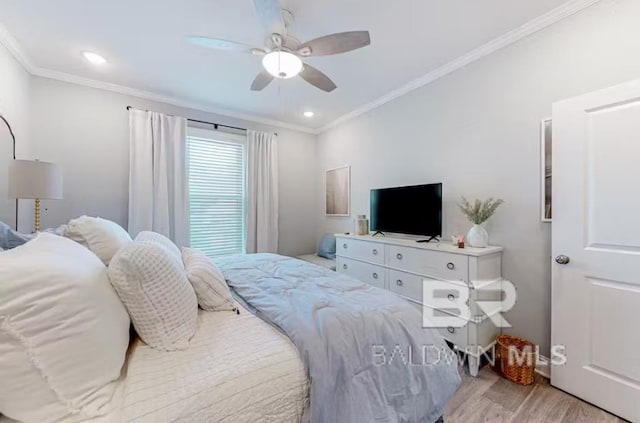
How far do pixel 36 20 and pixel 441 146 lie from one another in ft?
11.7

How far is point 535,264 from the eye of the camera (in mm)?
2080

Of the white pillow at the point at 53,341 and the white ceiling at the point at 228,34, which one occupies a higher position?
the white ceiling at the point at 228,34

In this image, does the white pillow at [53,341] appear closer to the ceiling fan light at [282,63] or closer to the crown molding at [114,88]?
the ceiling fan light at [282,63]

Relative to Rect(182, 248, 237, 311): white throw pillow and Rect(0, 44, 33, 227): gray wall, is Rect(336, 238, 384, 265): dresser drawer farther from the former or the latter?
Rect(0, 44, 33, 227): gray wall

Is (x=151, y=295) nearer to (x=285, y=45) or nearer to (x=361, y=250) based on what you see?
(x=285, y=45)

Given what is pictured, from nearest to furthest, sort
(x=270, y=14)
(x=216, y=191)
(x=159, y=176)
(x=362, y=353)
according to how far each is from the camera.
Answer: (x=362, y=353), (x=270, y=14), (x=159, y=176), (x=216, y=191)

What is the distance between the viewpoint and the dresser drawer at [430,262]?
2121 mm

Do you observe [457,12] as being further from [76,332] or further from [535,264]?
[76,332]

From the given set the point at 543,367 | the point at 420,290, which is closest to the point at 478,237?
the point at 420,290

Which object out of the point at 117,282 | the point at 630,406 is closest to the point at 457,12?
the point at 117,282

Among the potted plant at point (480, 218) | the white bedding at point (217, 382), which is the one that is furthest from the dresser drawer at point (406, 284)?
the white bedding at point (217, 382)

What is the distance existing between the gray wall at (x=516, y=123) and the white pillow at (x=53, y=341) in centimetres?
264

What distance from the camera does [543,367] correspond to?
2.00 meters

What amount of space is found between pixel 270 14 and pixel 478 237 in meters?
2.22
